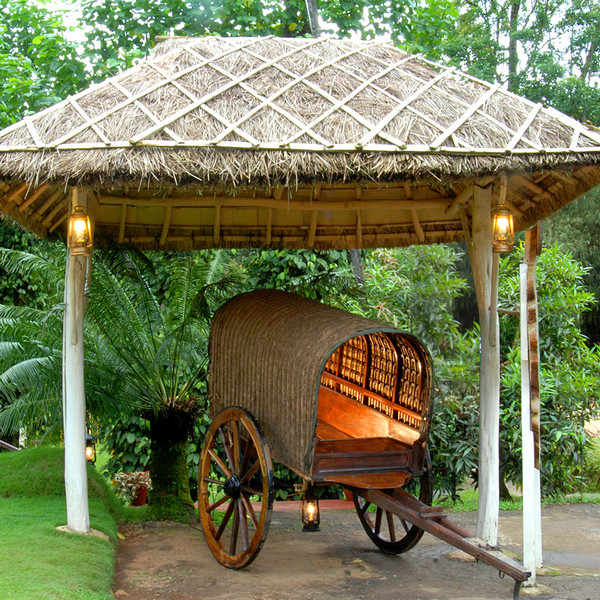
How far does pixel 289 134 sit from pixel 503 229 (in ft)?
5.17

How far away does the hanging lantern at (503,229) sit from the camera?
4.96m

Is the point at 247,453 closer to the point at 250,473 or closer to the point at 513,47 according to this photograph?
the point at 250,473

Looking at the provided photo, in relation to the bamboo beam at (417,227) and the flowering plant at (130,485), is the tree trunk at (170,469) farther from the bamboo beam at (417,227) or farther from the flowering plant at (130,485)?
the bamboo beam at (417,227)

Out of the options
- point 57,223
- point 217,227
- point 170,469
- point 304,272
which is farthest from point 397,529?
point 57,223

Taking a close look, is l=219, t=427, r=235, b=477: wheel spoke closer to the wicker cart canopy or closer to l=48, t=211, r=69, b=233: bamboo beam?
the wicker cart canopy

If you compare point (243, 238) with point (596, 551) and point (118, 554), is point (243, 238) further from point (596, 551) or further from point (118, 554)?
point (596, 551)

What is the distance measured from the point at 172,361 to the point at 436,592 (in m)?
3.30

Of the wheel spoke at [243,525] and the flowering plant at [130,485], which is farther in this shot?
the flowering plant at [130,485]

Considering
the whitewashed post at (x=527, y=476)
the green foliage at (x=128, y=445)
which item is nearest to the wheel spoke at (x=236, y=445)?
the whitewashed post at (x=527, y=476)

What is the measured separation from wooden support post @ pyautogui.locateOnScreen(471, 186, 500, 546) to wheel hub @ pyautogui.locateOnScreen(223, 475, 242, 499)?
5.74ft

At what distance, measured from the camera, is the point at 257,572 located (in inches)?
204

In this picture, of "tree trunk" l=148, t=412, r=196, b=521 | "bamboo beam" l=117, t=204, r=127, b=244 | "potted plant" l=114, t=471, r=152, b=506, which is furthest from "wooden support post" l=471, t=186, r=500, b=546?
"potted plant" l=114, t=471, r=152, b=506

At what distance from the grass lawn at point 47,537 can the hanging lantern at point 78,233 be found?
1.96 metres

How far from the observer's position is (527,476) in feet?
16.2
